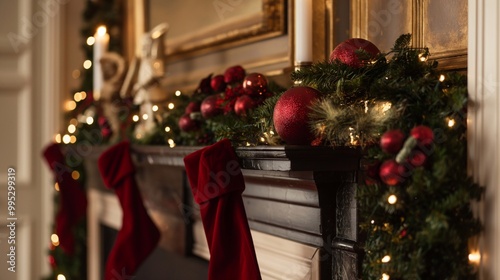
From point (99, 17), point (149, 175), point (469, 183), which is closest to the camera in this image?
point (469, 183)

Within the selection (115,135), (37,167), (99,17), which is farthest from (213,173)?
(37,167)

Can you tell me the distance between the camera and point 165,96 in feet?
6.49

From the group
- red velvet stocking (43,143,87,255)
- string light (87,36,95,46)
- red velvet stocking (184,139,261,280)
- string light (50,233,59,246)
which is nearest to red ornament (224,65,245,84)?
red velvet stocking (184,139,261,280)

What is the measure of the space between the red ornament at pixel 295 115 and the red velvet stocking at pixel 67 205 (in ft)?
5.46

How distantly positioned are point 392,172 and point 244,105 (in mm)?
468

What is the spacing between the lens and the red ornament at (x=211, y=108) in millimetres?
1433

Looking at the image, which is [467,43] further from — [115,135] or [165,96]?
[115,135]

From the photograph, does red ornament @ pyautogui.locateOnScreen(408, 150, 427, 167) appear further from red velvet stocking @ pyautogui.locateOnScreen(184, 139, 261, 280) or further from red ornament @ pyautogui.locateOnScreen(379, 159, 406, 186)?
red velvet stocking @ pyautogui.locateOnScreen(184, 139, 261, 280)

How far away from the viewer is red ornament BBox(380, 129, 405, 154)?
0.93 metres

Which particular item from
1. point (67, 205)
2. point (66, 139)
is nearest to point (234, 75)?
point (66, 139)

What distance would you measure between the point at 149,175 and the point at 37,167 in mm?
1302

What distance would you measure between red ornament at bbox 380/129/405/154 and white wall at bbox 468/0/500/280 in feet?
0.45

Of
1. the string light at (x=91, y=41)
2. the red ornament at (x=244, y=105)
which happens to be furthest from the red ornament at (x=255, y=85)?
the string light at (x=91, y=41)

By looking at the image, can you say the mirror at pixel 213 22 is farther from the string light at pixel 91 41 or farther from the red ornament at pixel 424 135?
the red ornament at pixel 424 135
